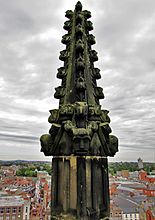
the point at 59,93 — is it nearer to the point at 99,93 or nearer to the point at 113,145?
the point at 99,93

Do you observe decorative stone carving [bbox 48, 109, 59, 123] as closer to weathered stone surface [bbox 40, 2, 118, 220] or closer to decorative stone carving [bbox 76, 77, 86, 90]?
weathered stone surface [bbox 40, 2, 118, 220]

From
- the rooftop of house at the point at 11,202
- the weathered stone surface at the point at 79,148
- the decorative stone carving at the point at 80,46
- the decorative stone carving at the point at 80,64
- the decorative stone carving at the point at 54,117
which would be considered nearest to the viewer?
the weathered stone surface at the point at 79,148

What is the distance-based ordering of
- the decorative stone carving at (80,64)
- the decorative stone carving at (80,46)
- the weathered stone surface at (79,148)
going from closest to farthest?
the weathered stone surface at (79,148), the decorative stone carving at (80,64), the decorative stone carving at (80,46)

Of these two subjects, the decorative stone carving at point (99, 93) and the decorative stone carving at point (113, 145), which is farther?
the decorative stone carving at point (99, 93)

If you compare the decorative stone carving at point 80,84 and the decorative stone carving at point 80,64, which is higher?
the decorative stone carving at point 80,64

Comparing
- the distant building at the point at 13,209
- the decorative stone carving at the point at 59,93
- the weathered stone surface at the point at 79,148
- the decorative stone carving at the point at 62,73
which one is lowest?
the distant building at the point at 13,209

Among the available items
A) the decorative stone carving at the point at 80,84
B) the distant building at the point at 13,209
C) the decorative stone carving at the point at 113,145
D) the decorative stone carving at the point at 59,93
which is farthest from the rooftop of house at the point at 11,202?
the decorative stone carving at the point at 80,84

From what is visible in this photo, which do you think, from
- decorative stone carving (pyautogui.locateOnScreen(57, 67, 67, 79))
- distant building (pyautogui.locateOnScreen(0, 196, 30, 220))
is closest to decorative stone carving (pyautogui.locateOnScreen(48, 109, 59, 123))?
decorative stone carving (pyautogui.locateOnScreen(57, 67, 67, 79))

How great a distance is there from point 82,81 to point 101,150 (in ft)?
2.85

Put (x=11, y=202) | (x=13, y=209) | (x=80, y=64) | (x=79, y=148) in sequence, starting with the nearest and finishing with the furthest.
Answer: (x=79, y=148), (x=80, y=64), (x=11, y=202), (x=13, y=209)

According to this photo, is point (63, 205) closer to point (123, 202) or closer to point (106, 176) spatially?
point (106, 176)

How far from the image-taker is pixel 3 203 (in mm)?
31703

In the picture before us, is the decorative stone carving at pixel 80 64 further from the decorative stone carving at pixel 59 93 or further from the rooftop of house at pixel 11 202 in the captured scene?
the rooftop of house at pixel 11 202

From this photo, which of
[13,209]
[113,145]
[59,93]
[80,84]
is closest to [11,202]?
[13,209]
